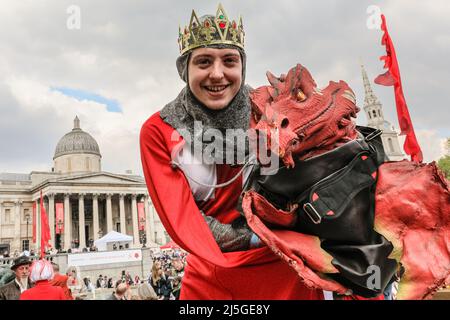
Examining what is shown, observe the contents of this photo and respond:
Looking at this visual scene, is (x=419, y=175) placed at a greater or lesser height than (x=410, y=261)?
greater

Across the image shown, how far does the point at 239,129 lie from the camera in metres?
1.99

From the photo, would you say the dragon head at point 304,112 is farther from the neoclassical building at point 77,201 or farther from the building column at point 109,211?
the building column at point 109,211

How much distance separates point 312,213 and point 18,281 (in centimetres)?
565

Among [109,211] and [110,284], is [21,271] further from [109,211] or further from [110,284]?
[109,211]

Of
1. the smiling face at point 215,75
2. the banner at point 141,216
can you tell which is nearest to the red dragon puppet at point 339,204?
the smiling face at point 215,75

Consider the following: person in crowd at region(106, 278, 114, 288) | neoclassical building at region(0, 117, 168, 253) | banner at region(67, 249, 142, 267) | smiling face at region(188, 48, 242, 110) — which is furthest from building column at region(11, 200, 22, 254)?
smiling face at region(188, 48, 242, 110)

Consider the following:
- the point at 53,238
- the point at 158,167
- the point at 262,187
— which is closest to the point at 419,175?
the point at 262,187

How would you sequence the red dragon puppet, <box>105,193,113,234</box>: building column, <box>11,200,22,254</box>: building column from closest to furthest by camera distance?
the red dragon puppet
<box>105,193,113,234</box>: building column
<box>11,200,22,254</box>: building column

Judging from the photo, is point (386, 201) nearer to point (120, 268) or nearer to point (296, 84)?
point (296, 84)

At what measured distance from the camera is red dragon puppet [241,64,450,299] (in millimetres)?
1414

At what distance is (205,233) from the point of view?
1.72 meters

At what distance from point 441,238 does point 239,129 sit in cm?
104

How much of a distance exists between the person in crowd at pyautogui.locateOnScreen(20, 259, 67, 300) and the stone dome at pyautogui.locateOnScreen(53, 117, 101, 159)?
5407cm

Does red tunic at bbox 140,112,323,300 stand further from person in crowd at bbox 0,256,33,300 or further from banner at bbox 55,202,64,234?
banner at bbox 55,202,64,234
